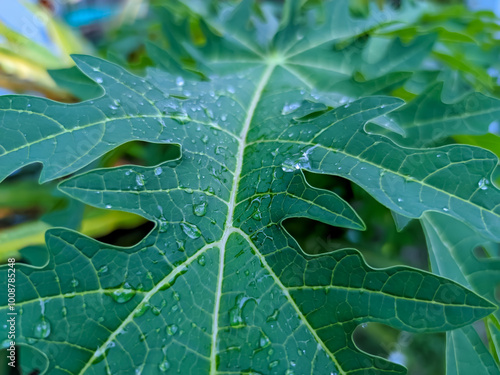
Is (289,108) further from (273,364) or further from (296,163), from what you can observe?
(273,364)

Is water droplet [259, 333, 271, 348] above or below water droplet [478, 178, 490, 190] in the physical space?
below

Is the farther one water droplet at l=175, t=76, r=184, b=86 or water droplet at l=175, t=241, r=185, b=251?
water droplet at l=175, t=76, r=184, b=86

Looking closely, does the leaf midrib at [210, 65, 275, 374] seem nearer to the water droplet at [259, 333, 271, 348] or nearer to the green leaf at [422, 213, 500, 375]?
the water droplet at [259, 333, 271, 348]

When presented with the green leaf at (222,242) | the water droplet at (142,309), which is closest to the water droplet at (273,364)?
the green leaf at (222,242)

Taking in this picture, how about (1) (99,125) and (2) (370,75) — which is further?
(2) (370,75)

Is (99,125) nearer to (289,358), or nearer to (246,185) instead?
(246,185)

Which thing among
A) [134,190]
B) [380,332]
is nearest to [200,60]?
[134,190]

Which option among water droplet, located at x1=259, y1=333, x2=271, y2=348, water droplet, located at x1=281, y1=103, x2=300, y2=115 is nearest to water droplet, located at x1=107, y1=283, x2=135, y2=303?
water droplet, located at x1=259, y1=333, x2=271, y2=348
